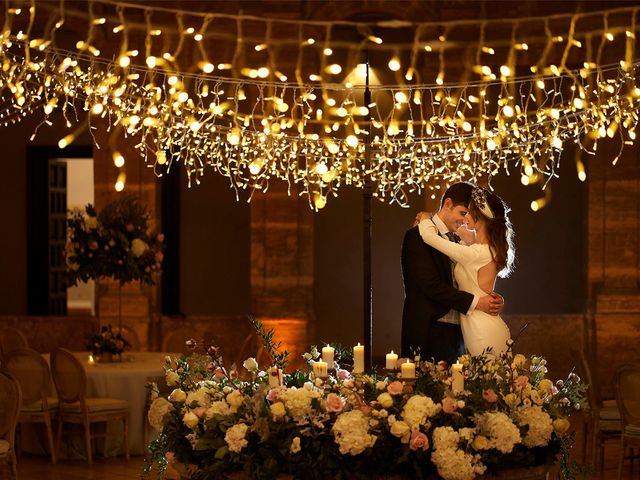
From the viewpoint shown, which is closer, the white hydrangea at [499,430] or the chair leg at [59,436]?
the white hydrangea at [499,430]

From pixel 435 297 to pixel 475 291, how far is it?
29 centimetres

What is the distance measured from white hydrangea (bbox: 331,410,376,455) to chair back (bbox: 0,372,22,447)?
3.15 meters

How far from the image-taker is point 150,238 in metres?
9.86

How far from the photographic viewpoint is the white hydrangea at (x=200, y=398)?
5012 millimetres

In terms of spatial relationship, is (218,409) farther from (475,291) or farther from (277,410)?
(475,291)

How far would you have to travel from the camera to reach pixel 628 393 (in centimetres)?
768

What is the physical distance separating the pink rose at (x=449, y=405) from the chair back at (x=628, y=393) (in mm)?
3211

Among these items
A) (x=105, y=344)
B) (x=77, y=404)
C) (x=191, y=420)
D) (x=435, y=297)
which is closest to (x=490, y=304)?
(x=435, y=297)

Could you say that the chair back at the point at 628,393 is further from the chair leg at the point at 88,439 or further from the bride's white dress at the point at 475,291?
the chair leg at the point at 88,439

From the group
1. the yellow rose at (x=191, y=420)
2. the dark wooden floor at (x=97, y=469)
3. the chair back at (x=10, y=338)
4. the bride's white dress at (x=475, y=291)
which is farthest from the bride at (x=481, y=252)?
the chair back at (x=10, y=338)

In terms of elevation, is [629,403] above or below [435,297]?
below

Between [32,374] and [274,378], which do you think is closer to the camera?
[274,378]

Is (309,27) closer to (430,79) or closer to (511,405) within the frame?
(430,79)

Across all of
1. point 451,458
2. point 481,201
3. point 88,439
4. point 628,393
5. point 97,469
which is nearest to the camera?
point 451,458
